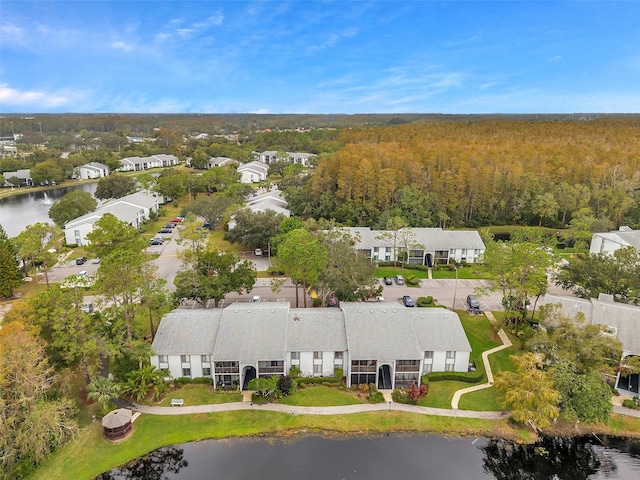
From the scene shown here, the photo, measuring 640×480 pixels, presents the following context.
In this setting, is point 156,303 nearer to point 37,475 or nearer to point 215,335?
point 215,335

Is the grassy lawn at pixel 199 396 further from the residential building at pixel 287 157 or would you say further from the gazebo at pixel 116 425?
the residential building at pixel 287 157

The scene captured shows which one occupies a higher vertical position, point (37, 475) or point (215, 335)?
point (215, 335)

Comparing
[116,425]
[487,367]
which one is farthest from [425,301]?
[116,425]

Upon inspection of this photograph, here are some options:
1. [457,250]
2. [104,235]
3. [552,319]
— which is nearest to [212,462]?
[552,319]

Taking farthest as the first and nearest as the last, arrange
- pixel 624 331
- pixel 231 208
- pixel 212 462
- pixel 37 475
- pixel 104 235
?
1. pixel 231 208
2. pixel 104 235
3. pixel 624 331
4. pixel 212 462
5. pixel 37 475

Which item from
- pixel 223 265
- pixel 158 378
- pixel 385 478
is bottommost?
pixel 385 478

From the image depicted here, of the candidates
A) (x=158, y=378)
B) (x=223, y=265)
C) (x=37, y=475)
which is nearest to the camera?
(x=37, y=475)

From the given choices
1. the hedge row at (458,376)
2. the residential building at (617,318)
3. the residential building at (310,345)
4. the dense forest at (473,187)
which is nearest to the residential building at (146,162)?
the dense forest at (473,187)

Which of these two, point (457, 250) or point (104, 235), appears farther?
point (457, 250)
